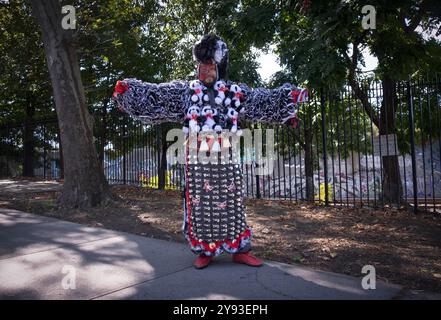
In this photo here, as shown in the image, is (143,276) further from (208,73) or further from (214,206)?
(208,73)

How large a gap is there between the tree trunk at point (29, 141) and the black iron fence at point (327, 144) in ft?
0.75

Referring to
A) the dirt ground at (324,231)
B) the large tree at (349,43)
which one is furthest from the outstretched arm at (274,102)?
the large tree at (349,43)

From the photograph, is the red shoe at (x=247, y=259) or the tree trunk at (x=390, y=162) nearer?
the red shoe at (x=247, y=259)

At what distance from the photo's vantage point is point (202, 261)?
11.6 ft

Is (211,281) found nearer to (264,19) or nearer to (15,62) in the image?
(264,19)

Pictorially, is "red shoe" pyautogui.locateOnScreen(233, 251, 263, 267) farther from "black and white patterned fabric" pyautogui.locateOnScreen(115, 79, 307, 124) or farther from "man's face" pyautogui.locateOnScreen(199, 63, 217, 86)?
"man's face" pyautogui.locateOnScreen(199, 63, 217, 86)

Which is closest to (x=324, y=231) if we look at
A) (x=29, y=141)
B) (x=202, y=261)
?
(x=202, y=261)

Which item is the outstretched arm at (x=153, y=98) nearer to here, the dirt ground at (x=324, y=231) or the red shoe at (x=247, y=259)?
the red shoe at (x=247, y=259)

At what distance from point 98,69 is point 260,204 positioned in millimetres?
7878

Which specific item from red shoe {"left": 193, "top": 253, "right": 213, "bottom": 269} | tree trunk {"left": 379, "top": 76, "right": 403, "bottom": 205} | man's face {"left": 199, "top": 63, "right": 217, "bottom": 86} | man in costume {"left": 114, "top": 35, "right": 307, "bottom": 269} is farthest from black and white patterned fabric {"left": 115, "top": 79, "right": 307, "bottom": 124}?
tree trunk {"left": 379, "top": 76, "right": 403, "bottom": 205}

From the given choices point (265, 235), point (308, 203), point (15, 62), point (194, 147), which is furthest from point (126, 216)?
point (15, 62)

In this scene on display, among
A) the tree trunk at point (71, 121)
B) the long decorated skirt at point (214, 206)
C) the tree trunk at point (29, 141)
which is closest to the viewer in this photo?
the long decorated skirt at point (214, 206)

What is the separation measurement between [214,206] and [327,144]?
33.4 ft

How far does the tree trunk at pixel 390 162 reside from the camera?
7688mm
